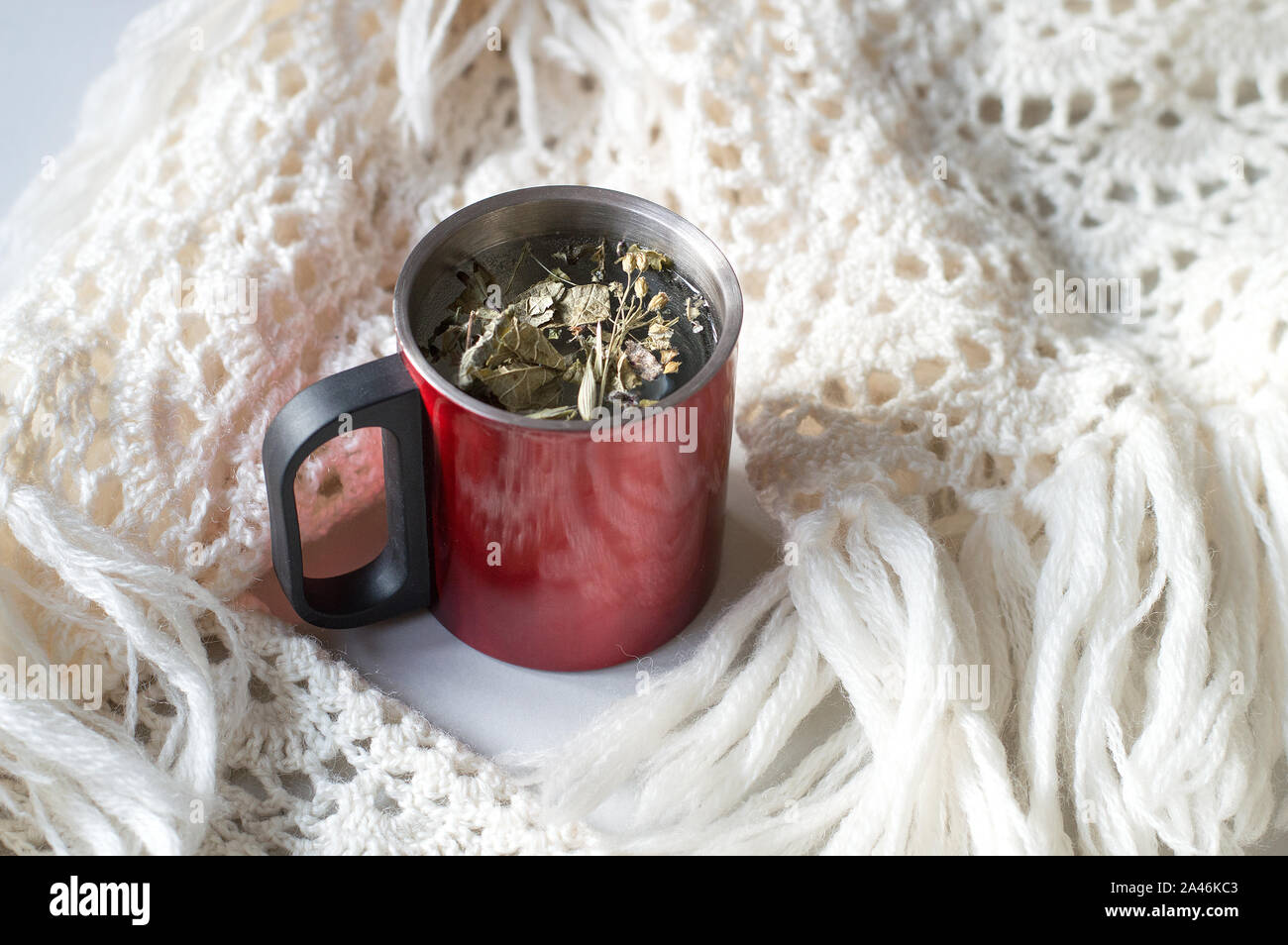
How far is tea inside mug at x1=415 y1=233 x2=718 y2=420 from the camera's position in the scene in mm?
596

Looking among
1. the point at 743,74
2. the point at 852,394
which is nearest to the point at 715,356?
the point at 852,394

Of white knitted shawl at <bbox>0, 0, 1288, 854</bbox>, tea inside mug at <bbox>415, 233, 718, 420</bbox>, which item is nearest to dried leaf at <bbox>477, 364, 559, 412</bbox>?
tea inside mug at <bbox>415, 233, 718, 420</bbox>

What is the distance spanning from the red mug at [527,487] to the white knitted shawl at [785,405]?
44 mm

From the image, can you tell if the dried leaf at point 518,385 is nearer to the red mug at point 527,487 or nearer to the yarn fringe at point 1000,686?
the red mug at point 527,487

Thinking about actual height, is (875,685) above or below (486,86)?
below

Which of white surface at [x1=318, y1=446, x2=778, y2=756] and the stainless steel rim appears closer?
the stainless steel rim

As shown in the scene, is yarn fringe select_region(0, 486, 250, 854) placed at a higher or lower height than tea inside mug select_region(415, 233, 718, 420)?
lower

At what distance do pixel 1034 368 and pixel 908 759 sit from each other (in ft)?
0.84

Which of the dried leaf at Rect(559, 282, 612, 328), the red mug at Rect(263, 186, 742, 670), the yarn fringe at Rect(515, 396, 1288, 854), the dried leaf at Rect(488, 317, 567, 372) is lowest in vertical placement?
the yarn fringe at Rect(515, 396, 1288, 854)

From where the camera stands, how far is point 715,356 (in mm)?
581

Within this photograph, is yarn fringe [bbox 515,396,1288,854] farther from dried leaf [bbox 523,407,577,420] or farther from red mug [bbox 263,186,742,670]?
dried leaf [bbox 523,407,577,420]

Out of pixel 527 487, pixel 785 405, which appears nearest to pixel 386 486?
pixel 527 487

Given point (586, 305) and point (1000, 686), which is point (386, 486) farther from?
point (1000, 686)
